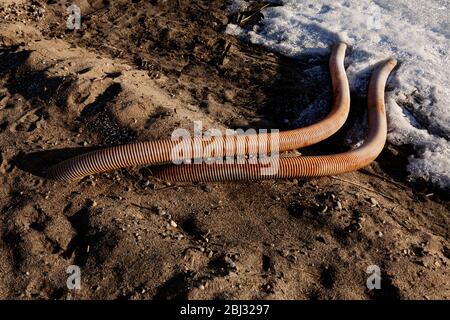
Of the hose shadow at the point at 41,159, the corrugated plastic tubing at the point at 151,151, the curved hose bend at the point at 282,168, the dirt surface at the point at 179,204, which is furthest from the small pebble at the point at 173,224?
the hose shadow at the point at 41,159

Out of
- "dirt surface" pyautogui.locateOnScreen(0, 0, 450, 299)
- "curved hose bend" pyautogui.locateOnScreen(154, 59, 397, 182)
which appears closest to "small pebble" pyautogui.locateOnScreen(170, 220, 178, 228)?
"dirt surface" pyautogui.locateOnScreen(0, 0, 450, 299)

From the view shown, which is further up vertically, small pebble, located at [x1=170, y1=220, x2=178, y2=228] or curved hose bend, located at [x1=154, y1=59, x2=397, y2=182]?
curved hose bend, located at [x1=154, y1=59, x2=397, y2=182]

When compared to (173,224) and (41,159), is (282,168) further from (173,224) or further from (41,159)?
(41,159)

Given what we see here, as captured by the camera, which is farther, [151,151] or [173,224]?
[151,151]

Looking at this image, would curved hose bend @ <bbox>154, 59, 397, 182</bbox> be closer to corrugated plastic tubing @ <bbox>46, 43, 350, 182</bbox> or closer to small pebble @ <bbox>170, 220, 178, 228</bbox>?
corrugated plastic tubing @ <bbox>46, 43, 350, 182</bbox>

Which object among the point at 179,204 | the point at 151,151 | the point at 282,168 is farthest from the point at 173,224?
the point at 282,168

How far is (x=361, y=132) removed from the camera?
787 centimetres

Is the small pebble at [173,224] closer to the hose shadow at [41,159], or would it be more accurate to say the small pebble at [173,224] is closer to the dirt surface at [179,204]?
the dirt surface at [179,204]

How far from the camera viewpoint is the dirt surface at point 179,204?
532 centimetres

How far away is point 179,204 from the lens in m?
6.19

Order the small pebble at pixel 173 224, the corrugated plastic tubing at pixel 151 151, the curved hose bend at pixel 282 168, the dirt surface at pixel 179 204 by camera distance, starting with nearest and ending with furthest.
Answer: the dirt surface at pixel 179 204
the small pebble at pixel 173 224
the corrugated plastic tubing at pixel 151 151
the curved hose bend at pixel 282 168

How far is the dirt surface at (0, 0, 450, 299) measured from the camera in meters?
5.32
